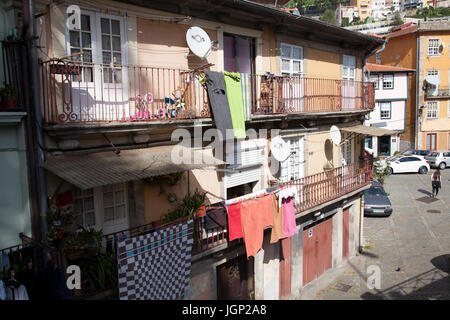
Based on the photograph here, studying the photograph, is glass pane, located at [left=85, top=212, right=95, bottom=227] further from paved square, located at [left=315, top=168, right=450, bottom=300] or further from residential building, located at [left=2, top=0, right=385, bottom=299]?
paved square, located at [left=315, top=168, right=450, bottom=300]

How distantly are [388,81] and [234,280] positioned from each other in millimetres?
33560

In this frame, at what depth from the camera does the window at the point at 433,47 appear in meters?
39.6

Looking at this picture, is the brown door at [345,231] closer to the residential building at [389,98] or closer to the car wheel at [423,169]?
the car wheel at [423,169]

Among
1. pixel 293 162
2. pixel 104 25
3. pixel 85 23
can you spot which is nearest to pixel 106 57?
pixel 104 25

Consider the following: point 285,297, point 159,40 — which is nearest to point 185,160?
point 159,40

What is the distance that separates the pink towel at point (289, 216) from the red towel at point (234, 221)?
2.00 metres

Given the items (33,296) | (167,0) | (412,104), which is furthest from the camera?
(412,104)

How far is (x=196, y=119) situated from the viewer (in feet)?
30.7

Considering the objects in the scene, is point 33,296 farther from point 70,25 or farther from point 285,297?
point 285,297

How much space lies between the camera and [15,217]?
22.4 feet

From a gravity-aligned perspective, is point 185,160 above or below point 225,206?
above

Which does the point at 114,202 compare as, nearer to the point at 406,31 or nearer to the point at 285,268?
the point at 285,268

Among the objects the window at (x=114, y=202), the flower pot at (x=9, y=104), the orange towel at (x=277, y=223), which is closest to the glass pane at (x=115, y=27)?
the flower pot at (x=9, y=104)
